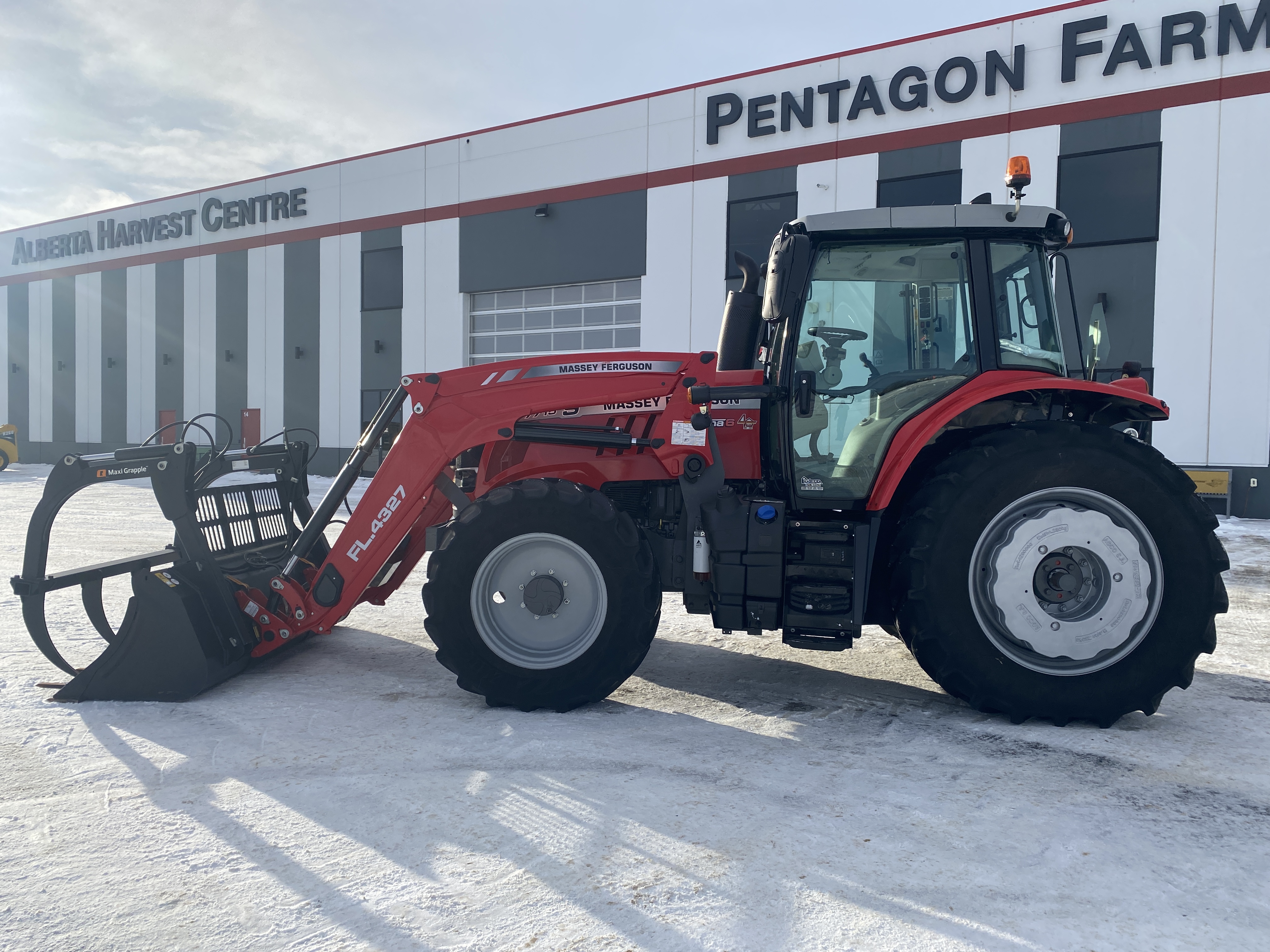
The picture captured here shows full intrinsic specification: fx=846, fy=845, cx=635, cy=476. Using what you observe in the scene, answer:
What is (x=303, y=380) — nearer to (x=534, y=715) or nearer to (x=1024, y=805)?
(x=534, y=715)

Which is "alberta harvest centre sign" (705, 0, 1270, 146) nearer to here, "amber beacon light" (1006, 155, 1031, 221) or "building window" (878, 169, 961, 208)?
"building window" (878, 169, 961, 208)

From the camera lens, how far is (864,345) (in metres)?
4.07

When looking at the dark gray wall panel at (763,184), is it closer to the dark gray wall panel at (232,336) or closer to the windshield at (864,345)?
the windshield at (864,345)

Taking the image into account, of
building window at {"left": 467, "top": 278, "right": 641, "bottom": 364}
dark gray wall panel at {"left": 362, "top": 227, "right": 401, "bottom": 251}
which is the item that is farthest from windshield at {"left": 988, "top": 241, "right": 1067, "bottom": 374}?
dark gray wall panel at {"left": 362, "top": 227, "right": 401, "bottom": 251}

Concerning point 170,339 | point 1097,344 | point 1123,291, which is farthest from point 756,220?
point 170,339

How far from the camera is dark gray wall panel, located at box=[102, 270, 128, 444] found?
2503 cm

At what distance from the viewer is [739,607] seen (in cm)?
400

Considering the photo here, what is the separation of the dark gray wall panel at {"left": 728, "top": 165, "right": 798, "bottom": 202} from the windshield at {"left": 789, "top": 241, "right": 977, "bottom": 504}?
38.5 ft

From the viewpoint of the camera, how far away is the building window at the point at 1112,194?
40.7 feet

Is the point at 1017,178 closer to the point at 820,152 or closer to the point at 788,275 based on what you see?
the point at 788,275

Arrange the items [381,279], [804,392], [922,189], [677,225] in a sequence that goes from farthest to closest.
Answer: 1. [381,279]
2. [677,225]
3. [922,189]
4. [804,392]

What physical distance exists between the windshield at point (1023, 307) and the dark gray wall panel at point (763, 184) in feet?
38.3

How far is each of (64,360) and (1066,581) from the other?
30905mm

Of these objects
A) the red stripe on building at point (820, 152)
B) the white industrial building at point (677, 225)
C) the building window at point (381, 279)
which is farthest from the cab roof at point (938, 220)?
the building window at point (381, 279)
